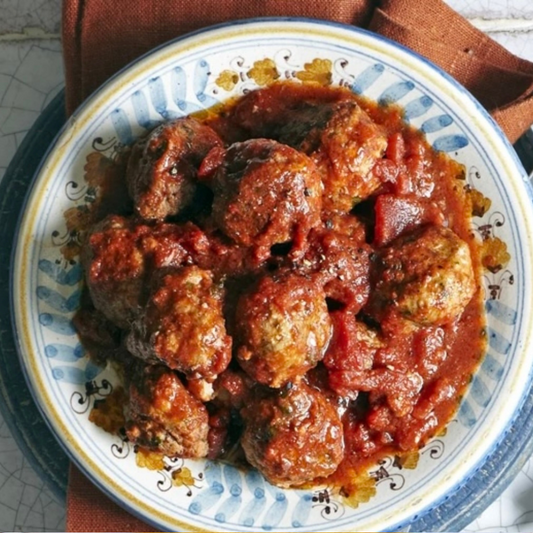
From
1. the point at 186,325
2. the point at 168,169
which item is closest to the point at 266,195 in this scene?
the point at 168,169

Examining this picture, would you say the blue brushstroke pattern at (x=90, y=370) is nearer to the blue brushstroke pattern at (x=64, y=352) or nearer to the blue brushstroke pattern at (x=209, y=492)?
the blue brushstroke pattern at (x=64, y=352)

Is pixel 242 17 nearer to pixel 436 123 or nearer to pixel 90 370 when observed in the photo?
pixel 436 123

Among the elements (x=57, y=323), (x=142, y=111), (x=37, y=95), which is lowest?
(x=57, y=323)

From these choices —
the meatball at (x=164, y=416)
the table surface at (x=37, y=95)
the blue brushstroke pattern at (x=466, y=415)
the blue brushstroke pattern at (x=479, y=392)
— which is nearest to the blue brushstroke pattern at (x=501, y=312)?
the blue brushstroke pattern at (x=479, y=392)

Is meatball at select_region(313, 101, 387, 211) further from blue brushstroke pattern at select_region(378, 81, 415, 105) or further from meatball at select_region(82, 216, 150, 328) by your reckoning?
meatball at select_region(82, 216, 150, 328)

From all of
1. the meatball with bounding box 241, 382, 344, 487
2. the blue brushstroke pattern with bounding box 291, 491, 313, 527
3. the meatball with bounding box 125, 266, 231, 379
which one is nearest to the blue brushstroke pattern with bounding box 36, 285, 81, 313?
the meatball with bounding box 125, 266, 231, 379

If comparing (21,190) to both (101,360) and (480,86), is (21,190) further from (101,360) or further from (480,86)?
(480,86)
